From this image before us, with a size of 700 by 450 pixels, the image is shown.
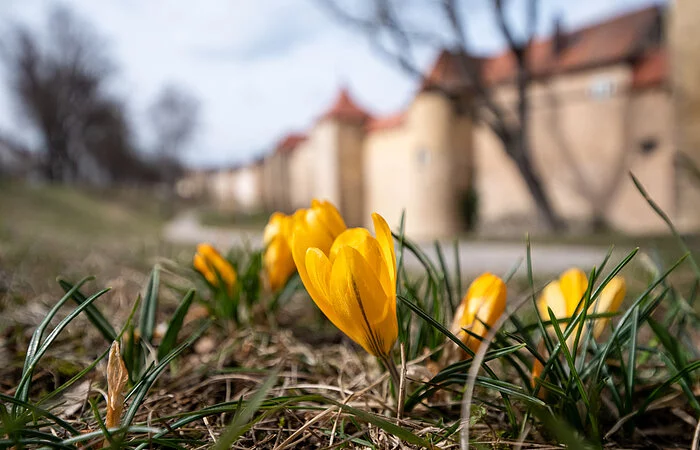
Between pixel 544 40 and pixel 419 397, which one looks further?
pixel 544 40

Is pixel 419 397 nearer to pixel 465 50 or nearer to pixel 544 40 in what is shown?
pixel 465 50

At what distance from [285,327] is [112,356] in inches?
22.8

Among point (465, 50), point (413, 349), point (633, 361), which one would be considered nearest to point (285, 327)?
point (413, 349)

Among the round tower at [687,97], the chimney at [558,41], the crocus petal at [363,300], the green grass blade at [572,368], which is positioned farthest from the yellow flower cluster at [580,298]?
the chimney at [558,41]

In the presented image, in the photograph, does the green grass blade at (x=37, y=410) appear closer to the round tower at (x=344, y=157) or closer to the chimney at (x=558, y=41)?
the chimney at (x=558, y=41)

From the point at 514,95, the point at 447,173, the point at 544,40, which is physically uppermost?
the point at 544,40

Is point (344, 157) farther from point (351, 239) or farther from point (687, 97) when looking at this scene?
point (351, 239)

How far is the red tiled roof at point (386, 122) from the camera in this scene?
16359mm

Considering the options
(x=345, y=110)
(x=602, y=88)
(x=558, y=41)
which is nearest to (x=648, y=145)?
(x=602, y=88)

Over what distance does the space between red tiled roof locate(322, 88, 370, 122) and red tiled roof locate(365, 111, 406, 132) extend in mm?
398

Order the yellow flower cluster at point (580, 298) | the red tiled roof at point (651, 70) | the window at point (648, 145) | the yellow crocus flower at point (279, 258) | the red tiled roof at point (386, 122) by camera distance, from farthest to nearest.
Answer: the red tiled roof at point (386, 122) < the window at point (648, 145) < the red tiled roof at point (651, 70) < the yellow crocus flower at point (279, 258) < the yellow flower cluster at point (580, 298)

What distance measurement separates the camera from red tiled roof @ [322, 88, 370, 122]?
18.0 m

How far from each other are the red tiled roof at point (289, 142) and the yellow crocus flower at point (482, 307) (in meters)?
26.4

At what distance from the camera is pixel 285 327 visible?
98 centimetres
